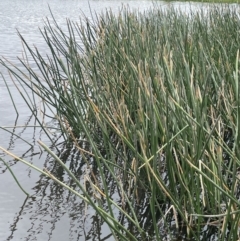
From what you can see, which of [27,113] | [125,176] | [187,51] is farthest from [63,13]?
[125,176]

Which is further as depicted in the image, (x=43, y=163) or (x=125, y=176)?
(x=43, y=163)

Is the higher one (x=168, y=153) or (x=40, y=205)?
(x=168, y=153)

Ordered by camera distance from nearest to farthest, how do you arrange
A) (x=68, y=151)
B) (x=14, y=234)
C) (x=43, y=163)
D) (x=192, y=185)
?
(x=192, y=185)
(x=14, y=234)
(x=43, y=163)
(x=68, y=151)

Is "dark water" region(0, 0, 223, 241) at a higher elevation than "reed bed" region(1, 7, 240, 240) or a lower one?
lower

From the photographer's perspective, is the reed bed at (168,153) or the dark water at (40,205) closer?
the reed bed at (168,153)

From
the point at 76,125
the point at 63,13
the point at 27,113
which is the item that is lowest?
the point at 63,13

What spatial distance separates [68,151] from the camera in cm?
299

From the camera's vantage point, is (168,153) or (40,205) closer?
(168,153)

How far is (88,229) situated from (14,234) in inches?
11.7

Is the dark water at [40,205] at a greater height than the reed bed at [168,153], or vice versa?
the reed bed at [168,153]

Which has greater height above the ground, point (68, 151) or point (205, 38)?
point (205, 38)

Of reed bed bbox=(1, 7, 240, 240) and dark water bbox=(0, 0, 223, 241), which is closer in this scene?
reed bed bbox=(1, 7, 240, 240)

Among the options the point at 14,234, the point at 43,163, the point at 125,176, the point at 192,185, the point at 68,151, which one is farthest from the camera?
the point at 68,151

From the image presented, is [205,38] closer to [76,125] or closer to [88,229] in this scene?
[76,125]
